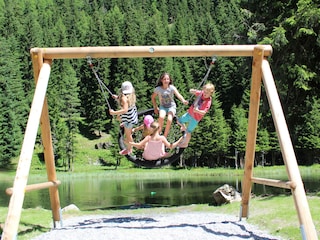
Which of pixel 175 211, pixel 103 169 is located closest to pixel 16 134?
pixel 103 169

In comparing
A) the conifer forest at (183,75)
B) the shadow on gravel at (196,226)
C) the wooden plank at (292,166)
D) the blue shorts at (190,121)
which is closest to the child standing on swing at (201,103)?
the blue shorts at (190,121)

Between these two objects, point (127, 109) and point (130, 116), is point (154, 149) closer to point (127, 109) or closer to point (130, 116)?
point (130, 116)

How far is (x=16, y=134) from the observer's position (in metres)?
55.1

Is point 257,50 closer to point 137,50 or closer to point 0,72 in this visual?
point 137,50

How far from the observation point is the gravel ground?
749 cm

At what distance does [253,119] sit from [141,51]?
8.04 feet

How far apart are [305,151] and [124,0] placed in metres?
89.2

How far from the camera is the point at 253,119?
8.12 meters

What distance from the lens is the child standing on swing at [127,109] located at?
328 inches

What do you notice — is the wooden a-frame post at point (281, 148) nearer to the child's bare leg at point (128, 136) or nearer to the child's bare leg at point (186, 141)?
the child's bare leg at point (186, 141)

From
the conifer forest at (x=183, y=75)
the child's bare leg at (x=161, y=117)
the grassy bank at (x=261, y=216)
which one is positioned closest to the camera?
the grassy bank at (x=261, y=216)

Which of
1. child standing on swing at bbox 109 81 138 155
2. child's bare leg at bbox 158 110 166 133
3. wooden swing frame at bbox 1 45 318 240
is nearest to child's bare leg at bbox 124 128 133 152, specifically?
child standing on swing at bbox 109 81 138 155

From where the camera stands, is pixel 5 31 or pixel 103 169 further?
pixel 5 31

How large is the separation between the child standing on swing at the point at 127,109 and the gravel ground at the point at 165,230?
1.52m
